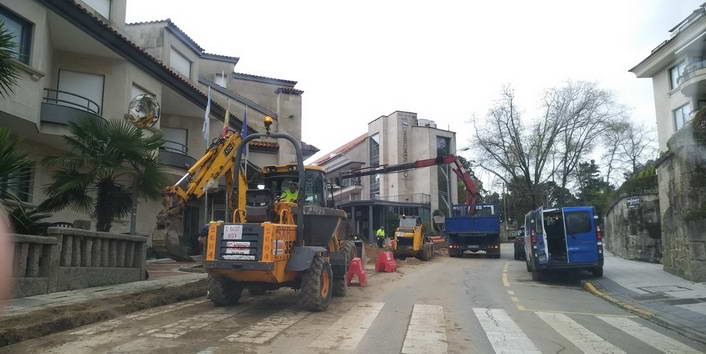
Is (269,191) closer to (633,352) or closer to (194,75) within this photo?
(633,352)

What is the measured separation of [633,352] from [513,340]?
1449 mm

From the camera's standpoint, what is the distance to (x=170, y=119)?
20156 mm

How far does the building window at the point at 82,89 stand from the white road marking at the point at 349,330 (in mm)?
10896

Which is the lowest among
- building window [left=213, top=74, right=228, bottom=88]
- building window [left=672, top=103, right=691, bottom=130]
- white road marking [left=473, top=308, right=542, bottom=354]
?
white road marking [left=473, top=308, right=542, bottom=354]

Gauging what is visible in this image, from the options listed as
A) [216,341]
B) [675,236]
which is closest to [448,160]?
[675,236]

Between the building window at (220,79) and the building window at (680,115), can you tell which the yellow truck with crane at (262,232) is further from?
the building window at (680,115)

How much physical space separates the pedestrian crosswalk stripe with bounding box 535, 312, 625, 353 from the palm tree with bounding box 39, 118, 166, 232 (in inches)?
363

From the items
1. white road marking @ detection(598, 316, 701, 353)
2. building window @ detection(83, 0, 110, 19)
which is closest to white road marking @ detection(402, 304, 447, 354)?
white road marking @ detection(598, 316, 701, 353)

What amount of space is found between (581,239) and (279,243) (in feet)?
31.3

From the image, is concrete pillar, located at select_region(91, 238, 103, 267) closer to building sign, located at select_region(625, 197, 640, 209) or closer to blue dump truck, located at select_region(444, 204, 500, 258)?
blue dump truck, located at select_region(444, 204, 500, 258)

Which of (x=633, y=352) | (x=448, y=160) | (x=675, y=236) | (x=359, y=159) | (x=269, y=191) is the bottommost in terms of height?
(x=633, y=352)

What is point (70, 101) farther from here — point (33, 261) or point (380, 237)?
point (380, 237)

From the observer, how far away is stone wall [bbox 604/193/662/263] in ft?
59.3

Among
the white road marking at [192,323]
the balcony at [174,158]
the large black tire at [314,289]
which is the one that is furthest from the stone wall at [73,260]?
the balcony at [174,158]
